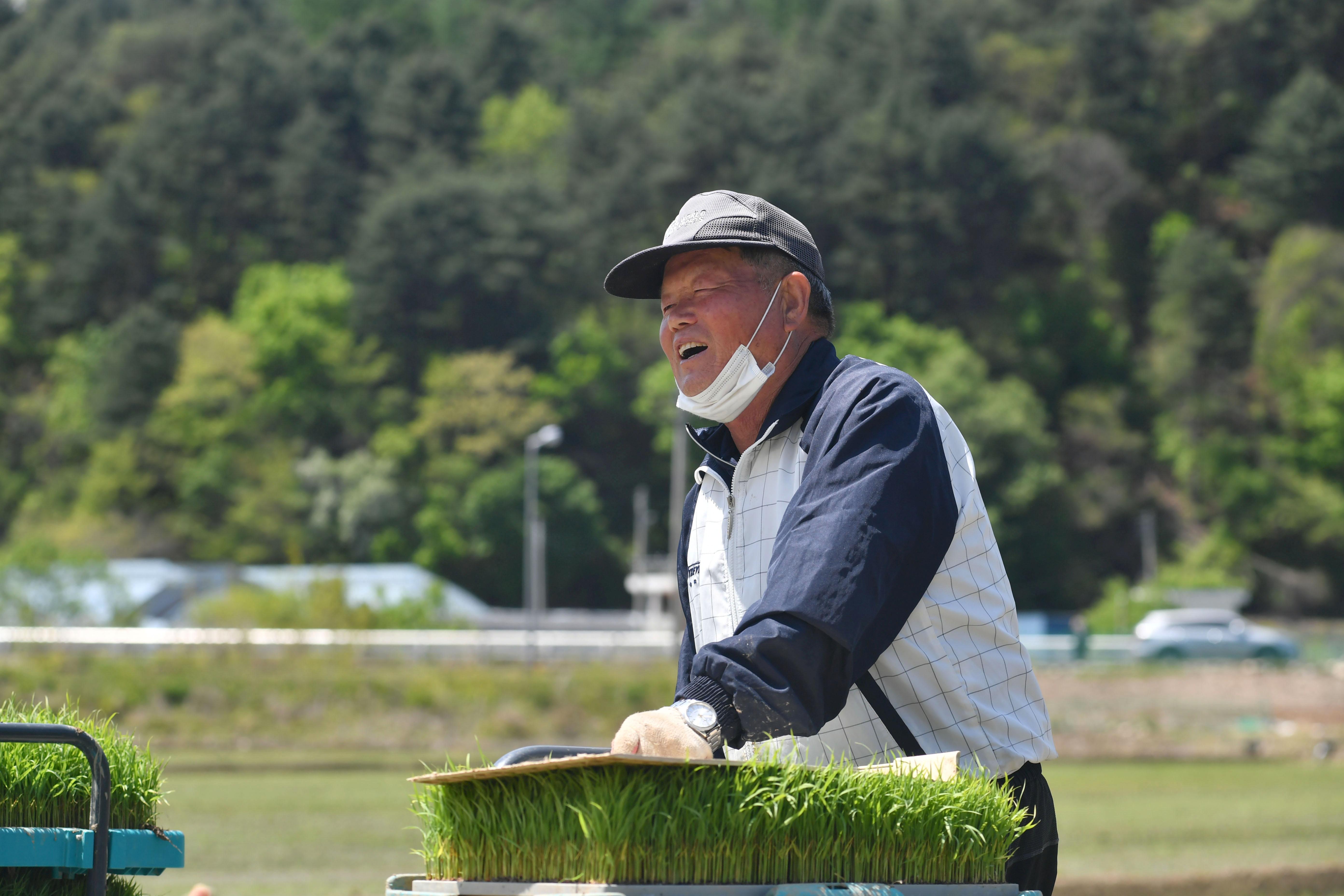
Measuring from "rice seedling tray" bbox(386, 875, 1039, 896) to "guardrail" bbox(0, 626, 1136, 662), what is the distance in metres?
39.9

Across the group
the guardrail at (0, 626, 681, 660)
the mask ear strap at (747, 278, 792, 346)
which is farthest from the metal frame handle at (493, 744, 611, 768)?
the guardrail at (0, 626, 681, 660)

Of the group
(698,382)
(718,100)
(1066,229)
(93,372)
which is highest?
(718,100)

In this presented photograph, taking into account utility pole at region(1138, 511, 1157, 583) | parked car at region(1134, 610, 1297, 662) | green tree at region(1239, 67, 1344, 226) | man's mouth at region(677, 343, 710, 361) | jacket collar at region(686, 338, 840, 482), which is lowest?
parked car at region(1134, 610, 1297, 662)

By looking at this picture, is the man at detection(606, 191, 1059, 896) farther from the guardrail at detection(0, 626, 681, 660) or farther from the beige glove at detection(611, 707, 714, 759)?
the guardrail at detection(0, 626, 681, 660)

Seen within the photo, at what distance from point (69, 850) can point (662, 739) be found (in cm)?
101

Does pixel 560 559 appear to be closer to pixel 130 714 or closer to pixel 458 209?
pixel 458 209

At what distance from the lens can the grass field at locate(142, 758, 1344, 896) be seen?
1316cm

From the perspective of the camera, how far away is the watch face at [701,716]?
7.86 ft

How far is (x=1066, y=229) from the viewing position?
103 metres

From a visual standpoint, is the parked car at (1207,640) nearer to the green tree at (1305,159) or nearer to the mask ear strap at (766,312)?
the green tree at (1305,159)

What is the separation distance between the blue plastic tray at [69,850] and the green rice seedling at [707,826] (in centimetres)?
64

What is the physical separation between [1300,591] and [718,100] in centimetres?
4289

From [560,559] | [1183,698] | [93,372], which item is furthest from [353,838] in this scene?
[93,372]

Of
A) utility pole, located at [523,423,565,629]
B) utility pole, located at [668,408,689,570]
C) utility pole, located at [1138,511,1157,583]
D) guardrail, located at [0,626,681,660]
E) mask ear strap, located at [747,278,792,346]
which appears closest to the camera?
mask ear strap, located at [747,278,792,346]
